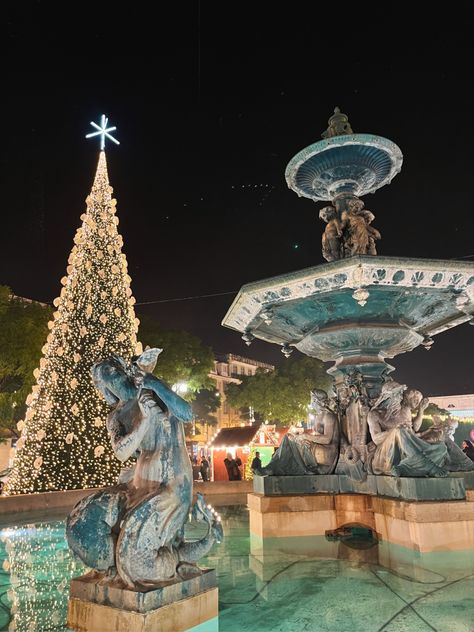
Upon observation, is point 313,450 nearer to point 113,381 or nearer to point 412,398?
point 412,398

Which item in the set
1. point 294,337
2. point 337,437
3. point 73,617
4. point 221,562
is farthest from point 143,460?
point 294,337

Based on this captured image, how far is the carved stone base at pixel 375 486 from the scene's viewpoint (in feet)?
19.5

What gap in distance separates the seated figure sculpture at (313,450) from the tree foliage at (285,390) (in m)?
38.6

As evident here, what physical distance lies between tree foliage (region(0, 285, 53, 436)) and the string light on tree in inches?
221

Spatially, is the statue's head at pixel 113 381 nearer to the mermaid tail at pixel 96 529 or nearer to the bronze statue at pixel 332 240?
the mermaid tail at pixel 96 529

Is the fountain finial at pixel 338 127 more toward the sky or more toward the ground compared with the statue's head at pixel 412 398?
more toward the sky

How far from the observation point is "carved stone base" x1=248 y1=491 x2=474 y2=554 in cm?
562

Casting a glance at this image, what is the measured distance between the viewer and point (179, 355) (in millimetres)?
31203

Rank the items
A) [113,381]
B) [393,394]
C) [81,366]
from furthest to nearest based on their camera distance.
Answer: [81,366], [393,394], [113,381]

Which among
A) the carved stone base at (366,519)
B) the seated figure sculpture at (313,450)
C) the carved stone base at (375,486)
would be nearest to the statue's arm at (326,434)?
the seated figure sculpture at (313,450)

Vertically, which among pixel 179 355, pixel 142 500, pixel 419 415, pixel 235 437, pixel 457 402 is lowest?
pixel 142 500

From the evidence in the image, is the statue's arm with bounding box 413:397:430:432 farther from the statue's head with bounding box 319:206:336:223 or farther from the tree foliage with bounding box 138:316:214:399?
the tree foliage with bounding box 138:316:214:399

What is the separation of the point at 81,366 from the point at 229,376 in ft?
219

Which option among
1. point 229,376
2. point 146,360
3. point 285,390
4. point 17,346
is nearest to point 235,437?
point 17,346
